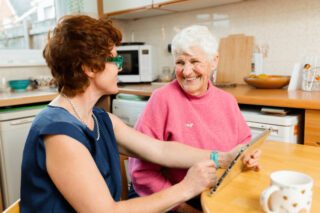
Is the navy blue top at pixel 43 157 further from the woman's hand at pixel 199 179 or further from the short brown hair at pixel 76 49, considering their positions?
the woman's hand at pixel 199 179

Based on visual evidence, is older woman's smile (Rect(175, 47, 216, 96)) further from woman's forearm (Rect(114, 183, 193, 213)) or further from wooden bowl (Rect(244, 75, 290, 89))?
wooden bowl (Rect(244, 75, 290, 89))

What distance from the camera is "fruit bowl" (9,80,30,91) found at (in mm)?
2750

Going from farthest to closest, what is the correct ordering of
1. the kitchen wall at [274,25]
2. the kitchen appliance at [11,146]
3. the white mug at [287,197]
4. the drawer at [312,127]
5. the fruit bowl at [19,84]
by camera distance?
the fruit bowl at [19,84] < the kitchen wall at [274,25] < the kitchen appliance at [11,146] < the drawer at [312,127] < the white mug at [287,197]

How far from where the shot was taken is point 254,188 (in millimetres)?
797

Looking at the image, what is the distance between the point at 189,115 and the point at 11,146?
157 cm

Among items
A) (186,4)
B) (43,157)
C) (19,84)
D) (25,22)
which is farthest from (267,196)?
(25,22)

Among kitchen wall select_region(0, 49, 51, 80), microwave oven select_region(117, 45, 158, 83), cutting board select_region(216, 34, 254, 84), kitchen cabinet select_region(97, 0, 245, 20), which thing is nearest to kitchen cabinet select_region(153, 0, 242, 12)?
kitchen cabinet select_region(97, 0, 245, 20)

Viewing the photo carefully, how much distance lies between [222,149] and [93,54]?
0.70 meters

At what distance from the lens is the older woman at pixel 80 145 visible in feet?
2.59

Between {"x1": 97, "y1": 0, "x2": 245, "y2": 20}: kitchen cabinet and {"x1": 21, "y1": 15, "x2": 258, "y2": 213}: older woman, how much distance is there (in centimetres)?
176

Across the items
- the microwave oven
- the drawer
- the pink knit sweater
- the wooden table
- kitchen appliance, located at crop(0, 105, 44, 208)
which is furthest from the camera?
the microwave oven

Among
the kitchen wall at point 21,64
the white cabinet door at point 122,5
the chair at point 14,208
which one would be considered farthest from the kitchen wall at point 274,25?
the chair at point 14,208

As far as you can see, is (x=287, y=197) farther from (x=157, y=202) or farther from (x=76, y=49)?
(x=76, y=49)

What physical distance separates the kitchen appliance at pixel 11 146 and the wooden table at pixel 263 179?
185cm
